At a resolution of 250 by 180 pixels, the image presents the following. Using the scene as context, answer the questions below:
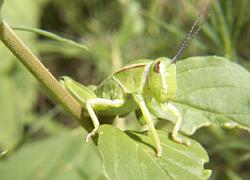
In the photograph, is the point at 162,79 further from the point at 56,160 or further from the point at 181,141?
the point at 56,160

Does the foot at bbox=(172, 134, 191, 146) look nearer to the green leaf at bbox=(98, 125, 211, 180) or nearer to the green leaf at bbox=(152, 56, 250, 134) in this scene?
the green leaf at bbox=(98, 125, 211, 180)

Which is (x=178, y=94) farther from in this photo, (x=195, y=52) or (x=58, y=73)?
(x=58, y=73)

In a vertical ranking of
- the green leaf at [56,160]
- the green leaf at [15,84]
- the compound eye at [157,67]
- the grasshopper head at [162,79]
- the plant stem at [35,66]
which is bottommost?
the green leaf at [56,160]

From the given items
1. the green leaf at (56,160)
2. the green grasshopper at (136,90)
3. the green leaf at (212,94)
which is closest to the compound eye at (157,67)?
the green grasshopper at (136,90)

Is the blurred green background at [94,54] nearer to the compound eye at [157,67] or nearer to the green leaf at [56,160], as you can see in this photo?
the green leaf at [56,160]

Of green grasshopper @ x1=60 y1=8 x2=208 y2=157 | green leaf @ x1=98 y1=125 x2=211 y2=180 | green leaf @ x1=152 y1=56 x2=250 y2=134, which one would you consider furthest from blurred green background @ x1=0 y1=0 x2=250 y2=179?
green leaf @ x1=98 y1=125 x2=211 y2=180

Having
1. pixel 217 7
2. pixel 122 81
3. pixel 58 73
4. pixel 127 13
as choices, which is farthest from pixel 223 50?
pixel 58 73

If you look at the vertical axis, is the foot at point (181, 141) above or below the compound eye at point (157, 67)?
below

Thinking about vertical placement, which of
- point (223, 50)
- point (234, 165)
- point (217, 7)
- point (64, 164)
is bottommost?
point (234, 165)
